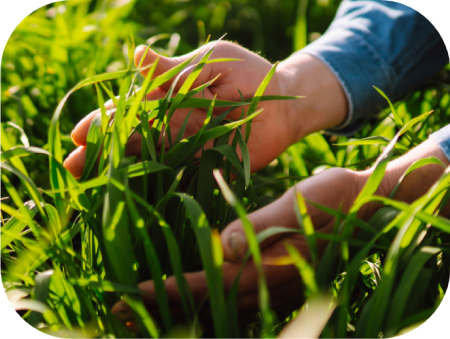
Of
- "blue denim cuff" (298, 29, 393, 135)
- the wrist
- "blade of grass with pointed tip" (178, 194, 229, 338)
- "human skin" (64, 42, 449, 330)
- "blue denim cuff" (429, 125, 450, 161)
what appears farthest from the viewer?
"blue denim cuff" (298, 29, 393, 135)

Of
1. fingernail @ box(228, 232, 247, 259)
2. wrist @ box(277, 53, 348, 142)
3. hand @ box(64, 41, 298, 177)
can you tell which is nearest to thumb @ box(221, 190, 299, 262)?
fingernail @ box(228, 232, 247, 259)

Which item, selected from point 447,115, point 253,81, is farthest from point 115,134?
point 447,115

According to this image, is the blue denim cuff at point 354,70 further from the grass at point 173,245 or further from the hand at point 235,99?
the grass at point 173,245

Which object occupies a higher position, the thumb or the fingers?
the fingers

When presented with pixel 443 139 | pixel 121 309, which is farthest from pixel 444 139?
pixel 121 309

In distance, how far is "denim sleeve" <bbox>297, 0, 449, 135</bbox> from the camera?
4.35ft

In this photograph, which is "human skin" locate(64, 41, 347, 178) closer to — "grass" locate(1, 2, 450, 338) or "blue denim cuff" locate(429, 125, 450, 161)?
"grass" locate(1, 2, 450, 338)

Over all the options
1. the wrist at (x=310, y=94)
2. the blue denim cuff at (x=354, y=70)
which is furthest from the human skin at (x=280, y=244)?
the blue denim cuff at (x=354, y=70)

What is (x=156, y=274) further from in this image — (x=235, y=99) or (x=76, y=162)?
(x=235, y=99)

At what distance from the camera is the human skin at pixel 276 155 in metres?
0.60

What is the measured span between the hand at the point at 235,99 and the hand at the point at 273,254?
Result: 1.18ft

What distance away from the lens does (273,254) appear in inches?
25.1

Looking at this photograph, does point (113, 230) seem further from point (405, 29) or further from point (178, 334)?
point (405, 29)

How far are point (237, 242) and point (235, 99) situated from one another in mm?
530
